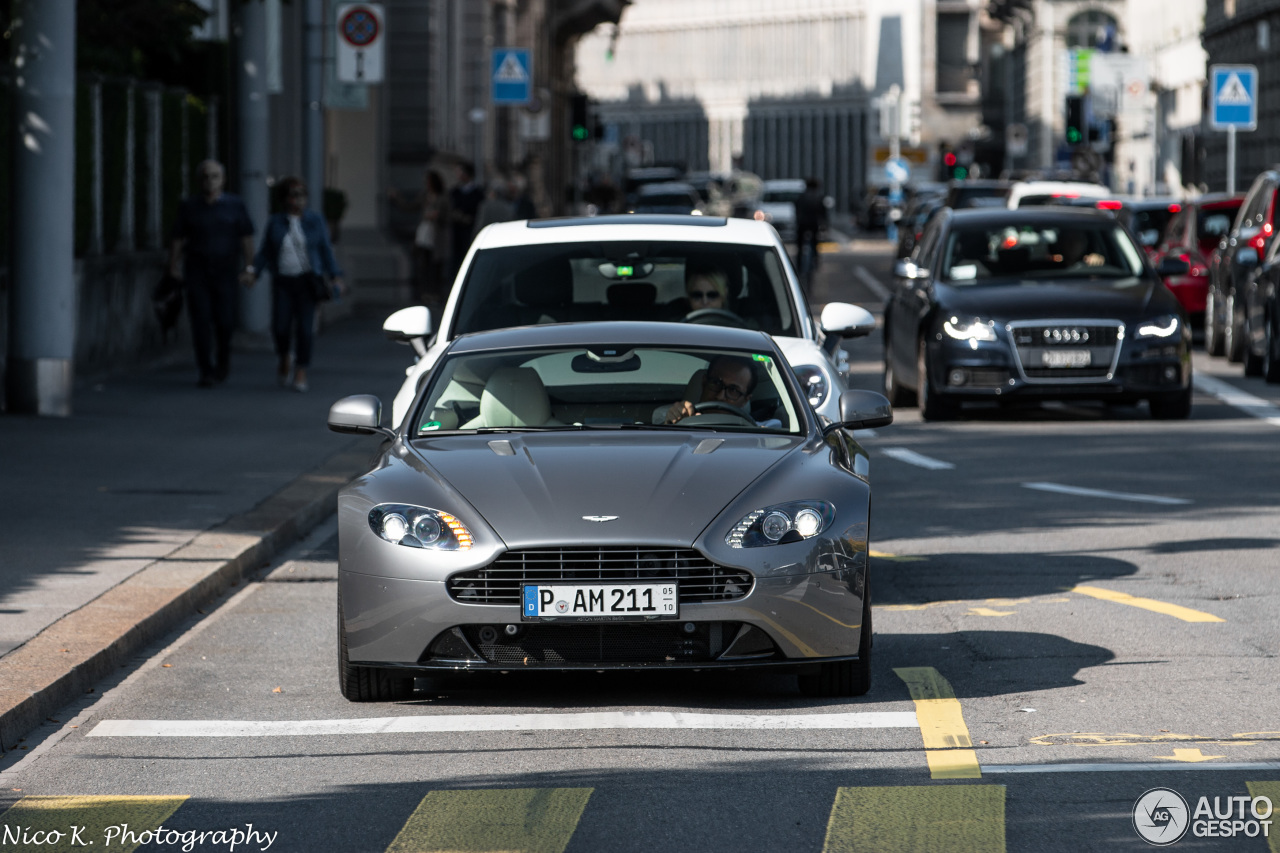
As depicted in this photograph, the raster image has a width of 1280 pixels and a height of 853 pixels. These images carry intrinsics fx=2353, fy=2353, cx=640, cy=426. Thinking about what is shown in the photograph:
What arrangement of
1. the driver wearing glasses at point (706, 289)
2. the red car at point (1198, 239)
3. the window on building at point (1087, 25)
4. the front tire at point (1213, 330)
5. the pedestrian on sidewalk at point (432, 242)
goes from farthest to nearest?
the window on building at point (1087, 25), the pedestrian on sidewalk at point (432, 242), the red car at point (1198, 239), the front tire at point (1213, 330), the driver wearing glasses at point (706, 289)

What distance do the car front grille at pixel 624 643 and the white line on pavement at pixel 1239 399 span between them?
11.1m

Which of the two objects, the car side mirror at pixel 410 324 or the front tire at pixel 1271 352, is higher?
the car side mirror at pixel 410 324

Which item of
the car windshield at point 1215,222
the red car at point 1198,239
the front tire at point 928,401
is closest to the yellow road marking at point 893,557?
the front tire at point 928,401

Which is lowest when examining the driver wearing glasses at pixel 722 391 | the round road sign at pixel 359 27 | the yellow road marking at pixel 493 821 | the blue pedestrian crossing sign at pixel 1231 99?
the yellow road marking at pixel 493 821

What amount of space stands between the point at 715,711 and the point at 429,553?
3.32 ft

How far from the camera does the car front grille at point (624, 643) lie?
715 centimetres

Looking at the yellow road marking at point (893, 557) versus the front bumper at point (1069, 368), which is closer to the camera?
the yellow road marking at point (893, 557)

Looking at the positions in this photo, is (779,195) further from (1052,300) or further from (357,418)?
(357,418)

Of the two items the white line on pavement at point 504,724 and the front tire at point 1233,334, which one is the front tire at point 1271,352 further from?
the white line on pavement at point 504,724

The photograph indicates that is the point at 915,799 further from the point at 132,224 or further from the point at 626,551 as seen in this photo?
the point at 132,224

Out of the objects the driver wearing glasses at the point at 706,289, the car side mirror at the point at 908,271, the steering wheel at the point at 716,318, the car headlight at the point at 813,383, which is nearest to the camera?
the car headlight at the point at 813,383

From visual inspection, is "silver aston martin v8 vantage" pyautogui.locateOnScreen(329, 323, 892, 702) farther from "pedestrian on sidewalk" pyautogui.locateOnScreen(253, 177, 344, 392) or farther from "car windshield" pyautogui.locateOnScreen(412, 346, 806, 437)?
"pedestrian on sidewalk" pyautogui.locateOnScreen(253, 177, 344, 392)

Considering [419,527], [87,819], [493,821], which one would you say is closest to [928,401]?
[419,527]

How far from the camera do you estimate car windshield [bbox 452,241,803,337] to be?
441 inches
